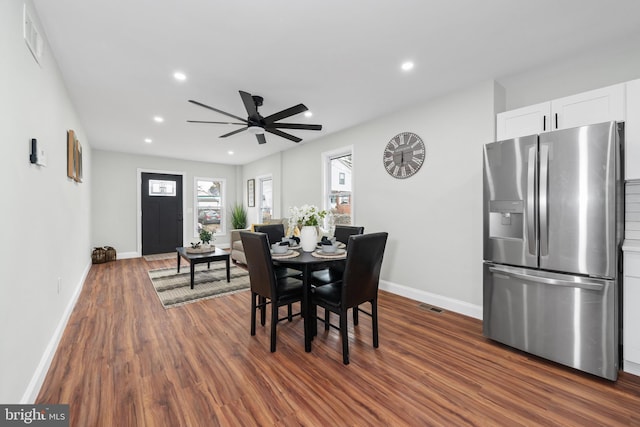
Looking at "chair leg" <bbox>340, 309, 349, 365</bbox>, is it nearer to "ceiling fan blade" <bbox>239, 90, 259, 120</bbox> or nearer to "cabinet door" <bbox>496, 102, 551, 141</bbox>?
"ceiling fan blade" <bbox>239, 90, 259, 120</bbox>

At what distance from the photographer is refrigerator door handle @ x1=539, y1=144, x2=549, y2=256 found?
6.98 ft

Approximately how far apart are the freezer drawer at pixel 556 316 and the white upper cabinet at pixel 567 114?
1.27 m

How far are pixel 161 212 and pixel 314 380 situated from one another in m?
6.66

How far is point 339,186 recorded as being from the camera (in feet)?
16.5

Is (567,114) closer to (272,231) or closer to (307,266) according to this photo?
(307,266)

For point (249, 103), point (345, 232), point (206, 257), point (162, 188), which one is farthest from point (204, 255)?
point (162, 188)

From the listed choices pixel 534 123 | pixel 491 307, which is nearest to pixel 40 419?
pixel 491 307

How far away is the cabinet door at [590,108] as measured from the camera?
80.6 inches

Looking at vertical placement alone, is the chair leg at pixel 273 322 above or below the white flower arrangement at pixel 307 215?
below

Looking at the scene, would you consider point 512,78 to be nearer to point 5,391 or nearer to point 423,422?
point 423,422

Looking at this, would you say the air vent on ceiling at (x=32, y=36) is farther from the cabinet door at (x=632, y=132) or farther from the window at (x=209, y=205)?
the window at (x=209, y=205)

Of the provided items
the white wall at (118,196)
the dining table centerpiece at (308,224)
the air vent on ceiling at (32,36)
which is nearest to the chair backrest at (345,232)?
the dining table centerpiece at (308,224)

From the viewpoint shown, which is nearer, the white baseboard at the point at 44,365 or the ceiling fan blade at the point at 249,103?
the white baseboard at the point at 44,365

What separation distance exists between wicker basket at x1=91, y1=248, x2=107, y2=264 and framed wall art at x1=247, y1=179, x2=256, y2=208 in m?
3.55
